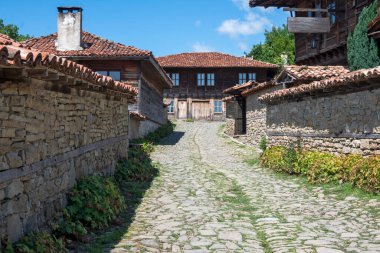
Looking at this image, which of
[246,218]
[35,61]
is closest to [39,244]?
[35,61]

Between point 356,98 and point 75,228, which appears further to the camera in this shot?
point 356,98

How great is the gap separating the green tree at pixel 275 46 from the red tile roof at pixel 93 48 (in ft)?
96.0

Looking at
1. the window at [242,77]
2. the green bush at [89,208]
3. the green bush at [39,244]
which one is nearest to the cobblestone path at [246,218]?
the green bush at [89,208]

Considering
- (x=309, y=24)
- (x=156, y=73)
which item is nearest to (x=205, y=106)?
(x=156, y=73)

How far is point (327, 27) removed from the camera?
19.9 m

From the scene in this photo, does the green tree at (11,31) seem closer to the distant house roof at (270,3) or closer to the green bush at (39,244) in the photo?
the distant house roof at (270,3)

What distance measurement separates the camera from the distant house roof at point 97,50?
18344 millimetres

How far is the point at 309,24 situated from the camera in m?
20.0

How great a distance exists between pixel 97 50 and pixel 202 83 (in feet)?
72.5

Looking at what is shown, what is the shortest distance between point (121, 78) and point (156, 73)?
3785mm

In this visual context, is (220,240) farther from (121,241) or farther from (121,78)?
(121,78)

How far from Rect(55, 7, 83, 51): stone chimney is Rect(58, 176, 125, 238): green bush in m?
12.7

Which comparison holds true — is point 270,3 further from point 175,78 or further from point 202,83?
point 175,78

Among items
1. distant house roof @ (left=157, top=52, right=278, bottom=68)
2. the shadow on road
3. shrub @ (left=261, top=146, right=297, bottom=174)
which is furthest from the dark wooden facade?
shrub @ (left=261, top=146, right=297, bottom=174)
